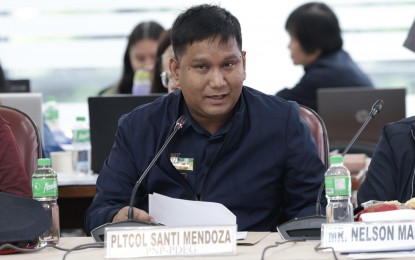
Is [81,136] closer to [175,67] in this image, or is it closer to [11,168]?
[11,168]

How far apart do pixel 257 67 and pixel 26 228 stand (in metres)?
4.77

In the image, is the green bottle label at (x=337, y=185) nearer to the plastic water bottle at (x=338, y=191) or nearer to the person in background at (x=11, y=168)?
the plastic water bottle at (x=338, y=191)

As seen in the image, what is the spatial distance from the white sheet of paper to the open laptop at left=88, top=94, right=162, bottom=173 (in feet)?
4.37

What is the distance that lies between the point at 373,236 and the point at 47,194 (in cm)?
87

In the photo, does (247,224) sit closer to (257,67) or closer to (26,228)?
(26,228)

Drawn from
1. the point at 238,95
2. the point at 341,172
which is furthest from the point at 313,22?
the point at 341,172

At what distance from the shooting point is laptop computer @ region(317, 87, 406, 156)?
4.21 m

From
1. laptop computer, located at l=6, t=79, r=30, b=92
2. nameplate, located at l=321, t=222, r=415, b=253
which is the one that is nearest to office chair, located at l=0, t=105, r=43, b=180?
nameplate, located at l=321, t=222, r=415, b=253

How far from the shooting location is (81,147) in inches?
171

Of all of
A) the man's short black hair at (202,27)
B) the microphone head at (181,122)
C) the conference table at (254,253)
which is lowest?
the conference table at (254,253)

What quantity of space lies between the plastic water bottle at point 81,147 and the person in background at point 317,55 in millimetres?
1267

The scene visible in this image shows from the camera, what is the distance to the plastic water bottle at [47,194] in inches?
91.4

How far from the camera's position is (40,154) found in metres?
3.06

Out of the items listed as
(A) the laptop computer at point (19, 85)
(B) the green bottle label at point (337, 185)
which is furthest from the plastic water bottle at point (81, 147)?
(B) the green bottle label at point (337, 185)
